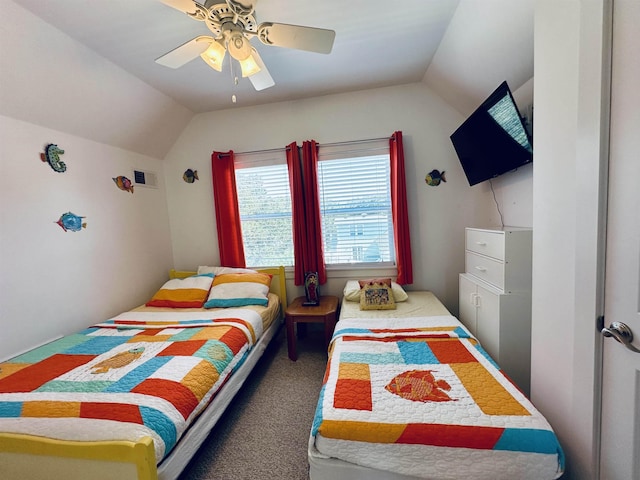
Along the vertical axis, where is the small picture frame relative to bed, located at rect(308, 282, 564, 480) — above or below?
above

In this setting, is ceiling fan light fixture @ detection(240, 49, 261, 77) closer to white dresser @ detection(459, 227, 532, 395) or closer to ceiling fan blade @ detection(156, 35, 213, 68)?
ceiling fan blade @ detection(156, 35, 213, 68)

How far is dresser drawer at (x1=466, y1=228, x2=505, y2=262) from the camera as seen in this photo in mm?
1699

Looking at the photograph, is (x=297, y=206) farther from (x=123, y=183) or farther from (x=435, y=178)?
(x=123, y=183)

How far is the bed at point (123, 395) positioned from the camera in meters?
1.03

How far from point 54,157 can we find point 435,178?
3460 mm

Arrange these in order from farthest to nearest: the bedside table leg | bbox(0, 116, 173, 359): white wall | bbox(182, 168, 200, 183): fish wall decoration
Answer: bbox(182, 168, 200, 183): fish wall decoration < the bedside table leg < bbox(0, 116, 173, 359): white wall

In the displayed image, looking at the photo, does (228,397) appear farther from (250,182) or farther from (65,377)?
(250,182)

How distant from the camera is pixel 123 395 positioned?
4.02 feet

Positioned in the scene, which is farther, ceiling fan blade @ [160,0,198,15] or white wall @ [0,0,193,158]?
white wall @ [0,0,193,158]

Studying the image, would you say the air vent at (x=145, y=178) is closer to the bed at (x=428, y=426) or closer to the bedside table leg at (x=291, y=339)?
the bedside table leg at (x=291, y=339)

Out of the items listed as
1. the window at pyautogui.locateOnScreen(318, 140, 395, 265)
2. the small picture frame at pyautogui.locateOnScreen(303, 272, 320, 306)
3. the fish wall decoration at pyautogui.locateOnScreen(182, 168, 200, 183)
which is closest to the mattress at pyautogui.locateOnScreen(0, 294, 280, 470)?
the small picture frame at pyautogui.locateOnScreen(303, 272, 320, 306)

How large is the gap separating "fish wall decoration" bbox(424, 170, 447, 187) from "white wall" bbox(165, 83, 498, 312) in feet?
0.14

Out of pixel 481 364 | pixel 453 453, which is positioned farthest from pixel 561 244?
pixel 453 453

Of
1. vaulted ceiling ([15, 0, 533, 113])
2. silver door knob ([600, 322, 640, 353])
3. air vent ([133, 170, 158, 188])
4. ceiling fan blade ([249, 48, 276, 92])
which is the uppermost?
vaulted ceiling ([15, 0, 533, 113])
